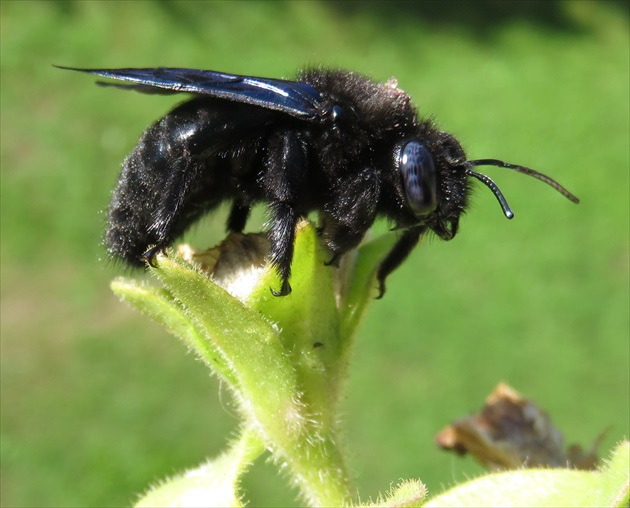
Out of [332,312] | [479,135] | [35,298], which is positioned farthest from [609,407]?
[332,312]

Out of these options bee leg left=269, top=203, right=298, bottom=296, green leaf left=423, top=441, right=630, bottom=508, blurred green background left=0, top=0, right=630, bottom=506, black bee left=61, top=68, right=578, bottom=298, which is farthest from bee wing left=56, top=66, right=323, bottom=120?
blurred green background left=0, top=0, right=630, bottom=506

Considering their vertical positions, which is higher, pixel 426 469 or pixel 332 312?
pixel 426 469

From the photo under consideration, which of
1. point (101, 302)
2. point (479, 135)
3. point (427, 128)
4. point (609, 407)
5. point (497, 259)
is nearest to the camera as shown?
point (427, 128)

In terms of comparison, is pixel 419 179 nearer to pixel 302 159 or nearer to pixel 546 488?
pixel 302 159

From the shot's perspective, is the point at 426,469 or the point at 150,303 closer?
the point at 150,303

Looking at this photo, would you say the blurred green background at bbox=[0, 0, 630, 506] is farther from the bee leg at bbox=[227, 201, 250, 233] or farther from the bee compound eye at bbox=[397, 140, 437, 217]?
the bee compound eye at bbox=[397, 140, 437, 217]

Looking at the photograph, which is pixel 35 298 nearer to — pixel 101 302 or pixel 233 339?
pixel 101 302

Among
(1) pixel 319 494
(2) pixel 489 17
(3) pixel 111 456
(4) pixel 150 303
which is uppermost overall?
(2) pixel 489 17

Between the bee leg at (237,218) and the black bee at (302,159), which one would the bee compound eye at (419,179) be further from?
the bee leg at (237,218)
